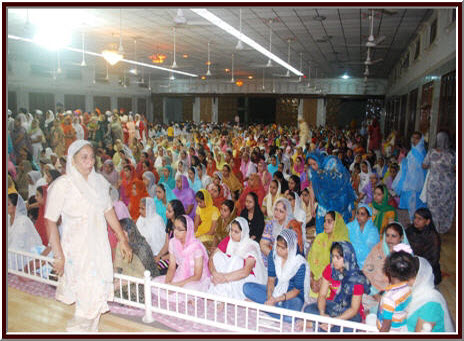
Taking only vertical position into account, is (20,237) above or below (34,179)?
below

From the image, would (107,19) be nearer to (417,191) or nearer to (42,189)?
(42,189)

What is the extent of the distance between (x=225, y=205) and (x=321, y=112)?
46.4 ft

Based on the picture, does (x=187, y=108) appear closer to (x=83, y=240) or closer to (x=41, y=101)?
(x=41, y=101)

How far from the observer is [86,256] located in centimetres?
260

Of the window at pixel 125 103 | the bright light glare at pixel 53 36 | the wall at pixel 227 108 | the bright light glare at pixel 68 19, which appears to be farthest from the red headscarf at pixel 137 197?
the wall at pixel 227 108

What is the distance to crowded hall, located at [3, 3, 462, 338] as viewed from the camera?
101 inches

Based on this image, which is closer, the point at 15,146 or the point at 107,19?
the point at 15,146

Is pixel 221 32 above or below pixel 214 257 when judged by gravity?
above

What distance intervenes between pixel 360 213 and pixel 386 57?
8442 millimetres

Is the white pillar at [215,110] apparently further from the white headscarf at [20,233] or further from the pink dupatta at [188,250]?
the pink dupatta at [188,250]

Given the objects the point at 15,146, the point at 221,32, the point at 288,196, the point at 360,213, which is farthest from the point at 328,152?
the point at 15,146

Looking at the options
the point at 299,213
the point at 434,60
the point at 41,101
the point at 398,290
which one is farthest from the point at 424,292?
the point at 41,101

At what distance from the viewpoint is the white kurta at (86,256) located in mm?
2523

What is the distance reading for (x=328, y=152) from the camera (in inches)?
299
